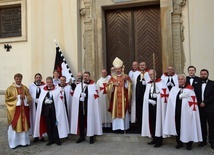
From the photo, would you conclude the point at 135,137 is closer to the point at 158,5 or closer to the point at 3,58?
the point at 158,5

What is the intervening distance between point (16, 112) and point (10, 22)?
449 centimetres

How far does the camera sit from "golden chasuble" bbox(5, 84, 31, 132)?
6855 millimetres

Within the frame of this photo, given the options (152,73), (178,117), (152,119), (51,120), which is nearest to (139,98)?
(152,119)

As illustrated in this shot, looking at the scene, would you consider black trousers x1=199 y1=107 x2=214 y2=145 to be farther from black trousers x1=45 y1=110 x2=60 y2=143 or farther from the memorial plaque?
the memorial plaque

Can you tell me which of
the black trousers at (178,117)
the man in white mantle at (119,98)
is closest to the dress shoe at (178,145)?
the black trousers at (178,117)

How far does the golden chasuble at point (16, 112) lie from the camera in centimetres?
686

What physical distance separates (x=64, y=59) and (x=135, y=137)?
3330 millimetres

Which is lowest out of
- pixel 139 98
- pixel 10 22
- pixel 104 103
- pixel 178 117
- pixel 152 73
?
pixel 178 117

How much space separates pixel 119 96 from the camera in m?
7.49

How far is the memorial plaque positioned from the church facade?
0.46 m

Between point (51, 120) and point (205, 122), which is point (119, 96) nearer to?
point (51, 120)

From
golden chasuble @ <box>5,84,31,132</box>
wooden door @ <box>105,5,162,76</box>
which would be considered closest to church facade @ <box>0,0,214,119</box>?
wooden door @ <box>105,5,162,76</box>

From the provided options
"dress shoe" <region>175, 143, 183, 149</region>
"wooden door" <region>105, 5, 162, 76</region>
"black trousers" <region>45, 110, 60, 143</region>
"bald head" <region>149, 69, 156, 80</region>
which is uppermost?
"wooden door" <region>105, 5, 162, 76</region>

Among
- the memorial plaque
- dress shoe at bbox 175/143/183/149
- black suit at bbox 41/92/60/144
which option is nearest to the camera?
dress shoe at bbox 175/143/183/149
